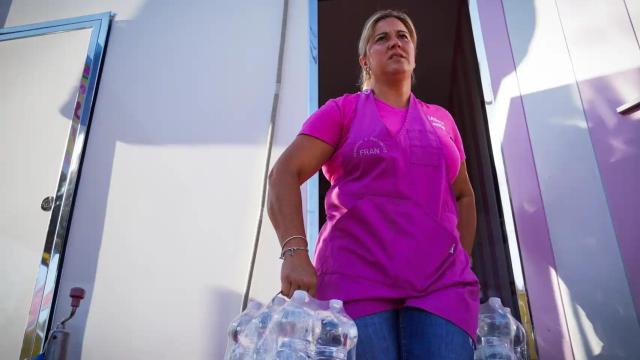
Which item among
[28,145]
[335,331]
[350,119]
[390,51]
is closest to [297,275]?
[335,331]

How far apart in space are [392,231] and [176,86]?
5.16 feet

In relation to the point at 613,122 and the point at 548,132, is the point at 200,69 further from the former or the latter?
the point at 613,122

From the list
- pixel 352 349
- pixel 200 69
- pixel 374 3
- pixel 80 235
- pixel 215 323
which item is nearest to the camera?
pixel 352 349

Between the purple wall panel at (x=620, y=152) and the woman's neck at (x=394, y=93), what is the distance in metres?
Answer: 0.86

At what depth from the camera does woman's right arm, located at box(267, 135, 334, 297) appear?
3.12 ft

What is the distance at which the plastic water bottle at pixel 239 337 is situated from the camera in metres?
1.19

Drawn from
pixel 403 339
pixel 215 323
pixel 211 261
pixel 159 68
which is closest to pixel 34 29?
pixel 159 68

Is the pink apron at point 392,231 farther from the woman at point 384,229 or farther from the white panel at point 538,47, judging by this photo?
the white panel at point 538,47

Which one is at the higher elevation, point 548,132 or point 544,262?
point 548,132

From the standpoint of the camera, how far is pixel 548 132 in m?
1.75

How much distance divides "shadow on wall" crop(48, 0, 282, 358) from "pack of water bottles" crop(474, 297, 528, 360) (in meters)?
1.15

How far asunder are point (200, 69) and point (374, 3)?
1419 millimetres

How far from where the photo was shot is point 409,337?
94 centimetres

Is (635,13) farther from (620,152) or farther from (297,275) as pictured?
(297,275)
